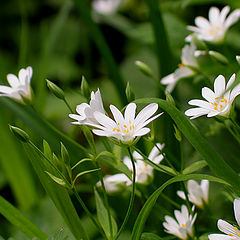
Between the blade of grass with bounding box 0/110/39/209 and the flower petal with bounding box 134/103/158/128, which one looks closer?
the flower petal with bounding box 134/103/158/128

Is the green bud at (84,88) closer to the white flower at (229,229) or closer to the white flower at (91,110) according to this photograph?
the white flower at (91,110)

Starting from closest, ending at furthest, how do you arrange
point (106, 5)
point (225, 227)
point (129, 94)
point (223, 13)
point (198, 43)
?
point (225, 227)
point (129, 94)
point (198, 43)
point (223, 13)
point (106, 5)

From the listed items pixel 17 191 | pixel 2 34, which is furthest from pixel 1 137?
pixel 2 34

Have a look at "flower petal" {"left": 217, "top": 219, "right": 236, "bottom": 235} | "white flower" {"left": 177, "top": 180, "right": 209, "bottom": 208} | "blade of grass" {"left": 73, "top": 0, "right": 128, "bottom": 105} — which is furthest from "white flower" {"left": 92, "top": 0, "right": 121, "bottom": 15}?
"flower petal" {"left": 217, "top": 219, "right": 236, "bottom": 235}

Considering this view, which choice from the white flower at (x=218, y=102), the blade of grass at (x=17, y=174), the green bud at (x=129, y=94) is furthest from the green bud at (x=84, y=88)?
the blade of grass at (x=17, y=174)

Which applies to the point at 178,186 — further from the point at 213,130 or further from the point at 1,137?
the point at 1,137

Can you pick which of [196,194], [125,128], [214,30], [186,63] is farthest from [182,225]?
[214,30]

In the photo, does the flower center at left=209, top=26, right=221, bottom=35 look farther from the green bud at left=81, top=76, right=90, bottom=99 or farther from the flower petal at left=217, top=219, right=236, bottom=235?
the flower petal at left=217, top=219, right=236, bottom=235

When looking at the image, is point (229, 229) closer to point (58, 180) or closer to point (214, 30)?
point (58, 180)
